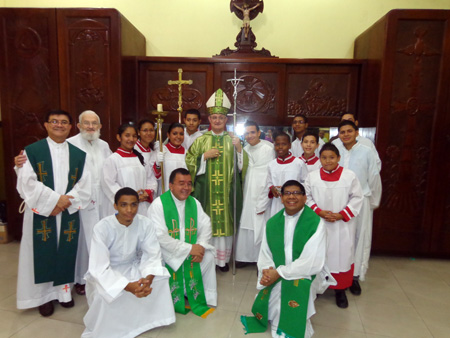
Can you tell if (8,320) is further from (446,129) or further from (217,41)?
(446,129)

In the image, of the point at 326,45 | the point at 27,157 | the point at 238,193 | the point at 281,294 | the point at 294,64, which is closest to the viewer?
the point at 281,294

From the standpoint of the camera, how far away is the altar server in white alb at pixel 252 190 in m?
4.16

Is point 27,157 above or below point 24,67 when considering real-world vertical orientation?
below

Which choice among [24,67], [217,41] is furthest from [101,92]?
[217,41]

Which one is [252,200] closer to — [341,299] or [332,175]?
[332,175]

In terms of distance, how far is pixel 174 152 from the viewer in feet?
14.1

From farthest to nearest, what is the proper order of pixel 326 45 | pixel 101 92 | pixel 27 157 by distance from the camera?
pixel 326 45
pixel 101 92
pixel 27 157

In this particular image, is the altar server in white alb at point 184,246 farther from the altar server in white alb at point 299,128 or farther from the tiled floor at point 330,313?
the altar server in white alb at point 299,128

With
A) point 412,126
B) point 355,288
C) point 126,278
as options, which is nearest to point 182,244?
point 126,278

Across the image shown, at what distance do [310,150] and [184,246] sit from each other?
1.87 meters

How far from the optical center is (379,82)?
4.55 metres

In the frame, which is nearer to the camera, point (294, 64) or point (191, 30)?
point (294, 64)

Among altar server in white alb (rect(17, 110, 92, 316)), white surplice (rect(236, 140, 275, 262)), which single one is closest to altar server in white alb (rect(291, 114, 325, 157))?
white surplice (rect(236, 140, 275, 262))

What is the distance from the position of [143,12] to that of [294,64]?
3047 mm
